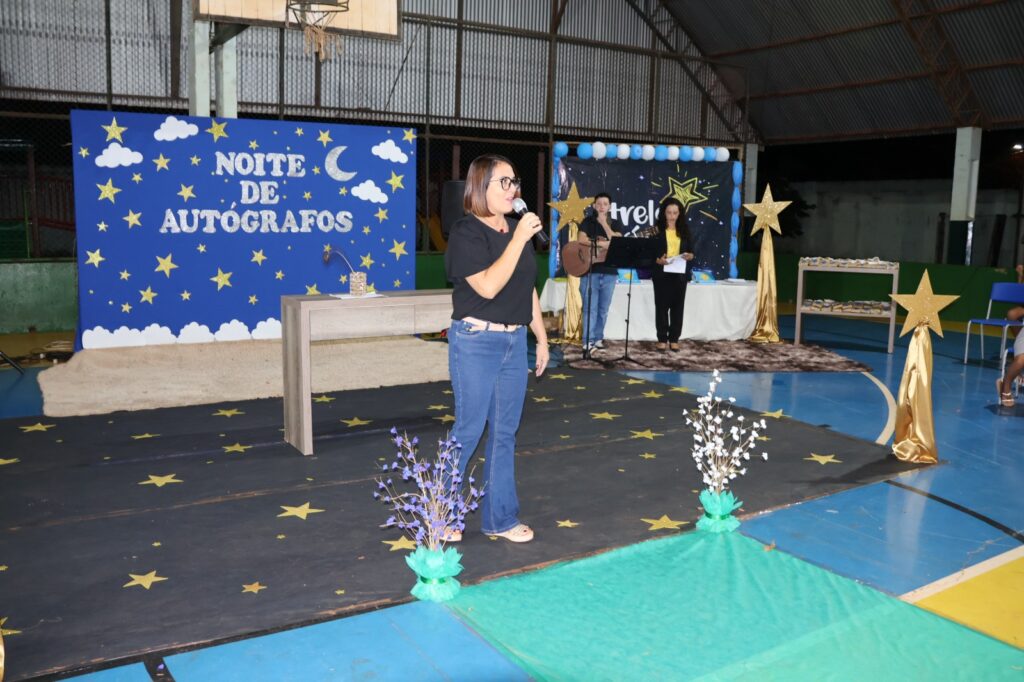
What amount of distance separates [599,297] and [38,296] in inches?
259

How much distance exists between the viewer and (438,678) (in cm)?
284

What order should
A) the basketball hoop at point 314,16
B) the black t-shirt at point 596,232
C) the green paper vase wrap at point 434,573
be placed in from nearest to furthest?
the green paper vase wrap at point 434,573
the basketball hoop at point 314,16
the black t-shirt at point 596,232

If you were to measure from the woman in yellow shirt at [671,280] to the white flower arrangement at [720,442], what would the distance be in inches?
102

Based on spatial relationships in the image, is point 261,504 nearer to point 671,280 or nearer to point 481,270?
point 481,270

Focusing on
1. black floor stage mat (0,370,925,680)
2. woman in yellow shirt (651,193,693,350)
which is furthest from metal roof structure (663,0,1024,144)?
black floor stage mat (0,370,925,680)

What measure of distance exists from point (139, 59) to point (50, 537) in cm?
932

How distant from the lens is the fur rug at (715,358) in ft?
28.4

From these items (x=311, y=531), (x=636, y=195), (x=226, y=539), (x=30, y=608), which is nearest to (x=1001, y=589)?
(x=311, y=531)

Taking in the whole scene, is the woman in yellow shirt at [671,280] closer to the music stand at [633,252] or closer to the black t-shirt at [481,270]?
the music stand at [633,252]

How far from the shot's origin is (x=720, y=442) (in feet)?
13.9

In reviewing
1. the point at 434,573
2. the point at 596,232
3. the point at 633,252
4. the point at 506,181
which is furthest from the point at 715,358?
the point at 434,573

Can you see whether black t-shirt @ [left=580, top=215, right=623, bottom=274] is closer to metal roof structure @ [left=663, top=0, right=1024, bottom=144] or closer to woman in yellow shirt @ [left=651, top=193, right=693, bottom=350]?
woman in yellow shirt @ [left=651, top=193, right=693, bottom=350]

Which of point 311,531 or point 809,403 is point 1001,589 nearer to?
point 311,531

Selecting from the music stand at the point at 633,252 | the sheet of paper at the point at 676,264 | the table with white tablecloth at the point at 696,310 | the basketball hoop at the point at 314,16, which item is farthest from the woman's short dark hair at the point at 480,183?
the table with white tablecloth at the point at 696,310
